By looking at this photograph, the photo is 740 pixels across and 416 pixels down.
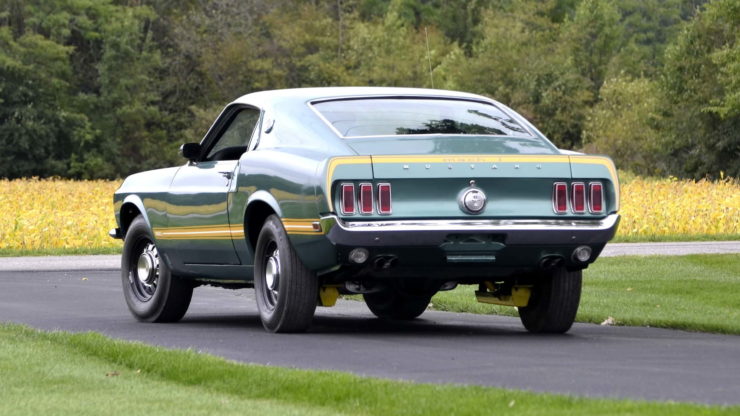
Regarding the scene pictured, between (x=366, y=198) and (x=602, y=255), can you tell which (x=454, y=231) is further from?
(x=602, y=255)

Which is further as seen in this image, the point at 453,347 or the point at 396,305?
the point at 396,305

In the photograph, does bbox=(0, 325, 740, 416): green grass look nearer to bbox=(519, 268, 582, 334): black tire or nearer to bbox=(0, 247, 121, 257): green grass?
bbox=(519, 268, 582, 334): black tire

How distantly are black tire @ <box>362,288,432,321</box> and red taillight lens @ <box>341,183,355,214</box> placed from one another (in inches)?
108

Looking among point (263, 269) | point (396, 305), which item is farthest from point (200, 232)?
point (396, 305)

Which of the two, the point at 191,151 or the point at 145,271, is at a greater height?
the point at 191,151

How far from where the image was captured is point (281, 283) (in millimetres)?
10711

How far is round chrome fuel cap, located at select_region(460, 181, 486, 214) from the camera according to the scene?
10250 mm

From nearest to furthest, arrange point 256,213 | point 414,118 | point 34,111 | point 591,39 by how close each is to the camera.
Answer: point 414,118 < point 256,213 < point 34,111 < point 591,39

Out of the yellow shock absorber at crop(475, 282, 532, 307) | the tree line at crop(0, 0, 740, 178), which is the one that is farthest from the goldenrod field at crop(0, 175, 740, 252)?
the tree line at crop(0, 0, 740, 178)

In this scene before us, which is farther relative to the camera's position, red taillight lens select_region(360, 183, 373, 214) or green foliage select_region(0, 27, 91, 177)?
green foliage select_region(0, 27, 91, 177)

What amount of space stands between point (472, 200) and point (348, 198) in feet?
2.55

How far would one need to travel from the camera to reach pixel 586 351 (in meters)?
9.78

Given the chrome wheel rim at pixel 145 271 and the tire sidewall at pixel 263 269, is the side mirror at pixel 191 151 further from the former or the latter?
the tire sidewall at pixel 263 269

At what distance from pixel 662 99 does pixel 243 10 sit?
1438 inches
